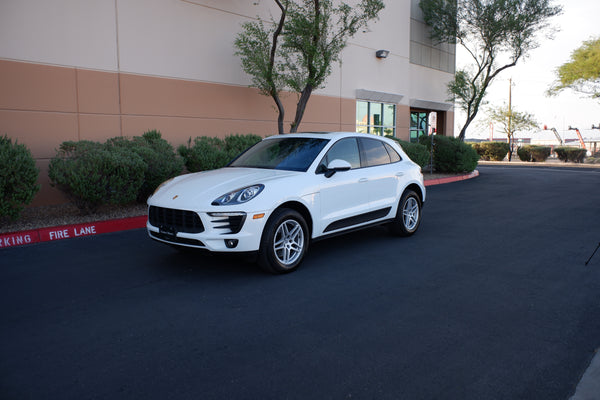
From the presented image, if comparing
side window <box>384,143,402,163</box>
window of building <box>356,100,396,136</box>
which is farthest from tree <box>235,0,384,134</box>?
side window <box>384,143,402,163</box>

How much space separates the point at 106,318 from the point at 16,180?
452 centimetres

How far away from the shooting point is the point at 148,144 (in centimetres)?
1035

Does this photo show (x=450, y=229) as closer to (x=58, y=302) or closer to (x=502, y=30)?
(x=58, y=302)

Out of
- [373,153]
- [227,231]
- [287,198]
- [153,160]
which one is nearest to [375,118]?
[153,160]

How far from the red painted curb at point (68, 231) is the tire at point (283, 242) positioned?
4.19 metres

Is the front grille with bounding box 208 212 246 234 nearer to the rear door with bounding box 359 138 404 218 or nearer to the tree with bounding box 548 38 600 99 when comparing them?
the rear door with bounding box 359 138 404 218

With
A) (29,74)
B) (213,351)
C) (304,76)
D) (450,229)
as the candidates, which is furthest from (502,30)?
(213,351)

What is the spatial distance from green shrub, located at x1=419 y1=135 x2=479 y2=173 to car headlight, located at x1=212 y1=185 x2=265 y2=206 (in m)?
15.8

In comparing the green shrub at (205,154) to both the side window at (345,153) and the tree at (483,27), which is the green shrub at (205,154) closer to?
the side window at (345,153)

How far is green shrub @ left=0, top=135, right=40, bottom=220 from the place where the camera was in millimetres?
7449

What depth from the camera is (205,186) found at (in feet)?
18.7

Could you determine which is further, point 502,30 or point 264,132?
point 502,30

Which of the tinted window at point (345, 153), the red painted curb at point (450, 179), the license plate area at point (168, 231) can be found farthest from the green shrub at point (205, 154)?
the red painted curb at point (450, 179)

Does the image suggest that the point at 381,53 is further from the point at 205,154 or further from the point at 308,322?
the point at 308,322
